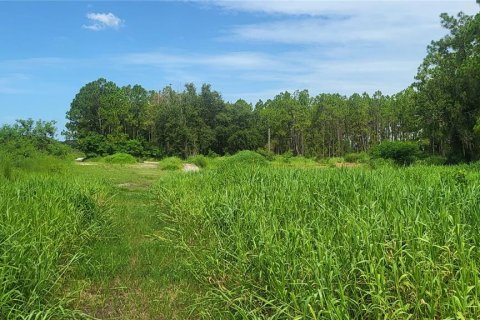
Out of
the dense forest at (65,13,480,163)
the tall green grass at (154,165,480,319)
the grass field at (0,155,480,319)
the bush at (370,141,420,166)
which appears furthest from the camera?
the dense forest at (65,13,480,163)

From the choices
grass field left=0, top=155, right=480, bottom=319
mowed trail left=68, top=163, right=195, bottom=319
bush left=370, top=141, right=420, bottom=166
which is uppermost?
grass field left=0, top=155, right=480, bottom=319

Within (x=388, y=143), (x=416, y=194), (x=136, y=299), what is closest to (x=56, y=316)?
(x=136, y=299)

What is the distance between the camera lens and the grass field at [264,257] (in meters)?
2.87

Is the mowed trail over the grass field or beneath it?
beneath

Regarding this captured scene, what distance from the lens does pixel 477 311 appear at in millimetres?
2520

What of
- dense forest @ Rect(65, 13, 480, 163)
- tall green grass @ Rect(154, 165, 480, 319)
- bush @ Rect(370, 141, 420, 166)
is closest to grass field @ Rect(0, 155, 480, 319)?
tall green grass @ Rect(154, 165, 480, 319)

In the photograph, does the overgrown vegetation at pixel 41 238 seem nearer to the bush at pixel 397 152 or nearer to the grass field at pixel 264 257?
the grass field at pixel 264 257

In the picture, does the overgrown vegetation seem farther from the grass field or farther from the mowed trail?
the mowed trail

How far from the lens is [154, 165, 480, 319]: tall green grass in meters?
2.74

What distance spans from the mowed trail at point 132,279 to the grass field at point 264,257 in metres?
0.02

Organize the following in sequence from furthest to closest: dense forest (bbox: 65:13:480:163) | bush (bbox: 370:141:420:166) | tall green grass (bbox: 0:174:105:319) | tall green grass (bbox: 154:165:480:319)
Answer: dense forest (bbox: 65:13:480:163)
bush (bbox: 370:141:420:166)
tall green grass (bbox: 0:174:105:319)
tall green grass (bbox: 154:165:480:319)

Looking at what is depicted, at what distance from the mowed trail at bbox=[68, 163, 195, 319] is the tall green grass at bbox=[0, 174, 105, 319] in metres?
0.23

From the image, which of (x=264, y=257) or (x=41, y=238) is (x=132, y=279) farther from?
(x=264, y=257)

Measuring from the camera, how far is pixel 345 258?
3.23 meters
